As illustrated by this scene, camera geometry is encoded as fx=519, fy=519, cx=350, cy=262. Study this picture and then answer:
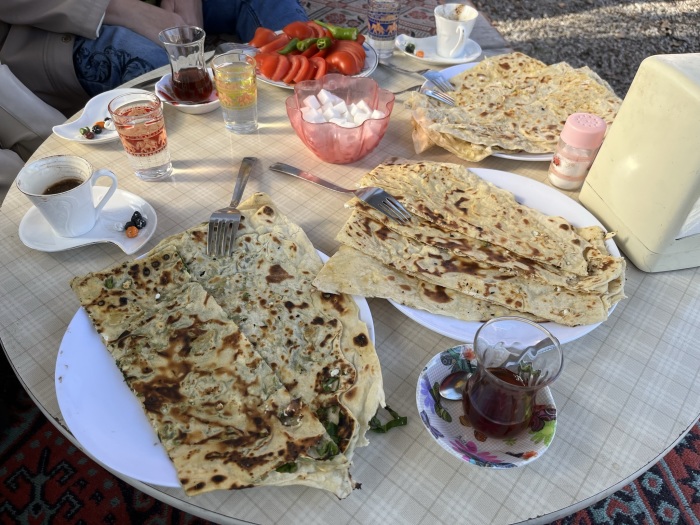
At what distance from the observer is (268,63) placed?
199cm

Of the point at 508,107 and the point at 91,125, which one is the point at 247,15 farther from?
the point at 508,107

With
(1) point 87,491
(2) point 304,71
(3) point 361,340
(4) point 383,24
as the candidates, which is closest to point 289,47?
(2) point 304,71

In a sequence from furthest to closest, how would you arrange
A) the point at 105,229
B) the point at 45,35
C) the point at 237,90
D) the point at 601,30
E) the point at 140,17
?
the point at 601,30 → the point at 140,17 → the point at 45,35 → the point at 237,90 → the point at 105,229

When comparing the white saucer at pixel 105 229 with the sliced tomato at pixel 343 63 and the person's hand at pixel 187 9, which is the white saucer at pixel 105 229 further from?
the person's hand at pixel 187 9

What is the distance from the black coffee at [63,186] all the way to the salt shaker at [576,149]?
1.37 metres

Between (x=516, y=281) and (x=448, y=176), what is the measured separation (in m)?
0.42

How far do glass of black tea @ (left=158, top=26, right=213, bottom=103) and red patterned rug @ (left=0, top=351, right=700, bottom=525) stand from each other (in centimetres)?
138

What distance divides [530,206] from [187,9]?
8.45 feet

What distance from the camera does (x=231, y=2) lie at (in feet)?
10.8

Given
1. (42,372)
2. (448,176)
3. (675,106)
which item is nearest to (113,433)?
(42,372)

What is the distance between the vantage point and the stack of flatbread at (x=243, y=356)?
0.93m

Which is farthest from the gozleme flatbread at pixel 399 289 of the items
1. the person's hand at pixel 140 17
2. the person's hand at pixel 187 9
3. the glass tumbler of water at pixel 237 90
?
the person's hand at pixel 187 9

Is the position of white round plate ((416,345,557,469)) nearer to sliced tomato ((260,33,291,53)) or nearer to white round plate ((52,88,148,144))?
white round plate ((52,88,148,144))

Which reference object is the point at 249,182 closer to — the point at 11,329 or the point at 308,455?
the point at 11,329
